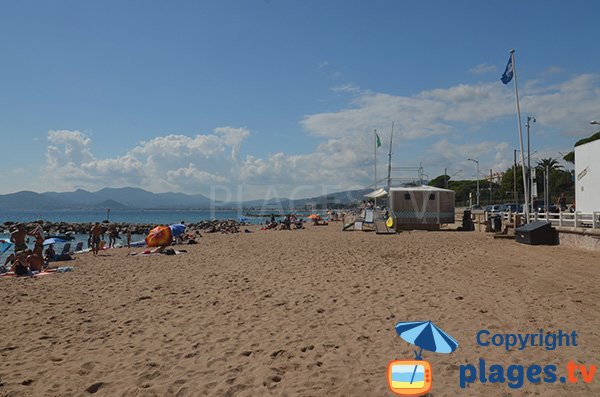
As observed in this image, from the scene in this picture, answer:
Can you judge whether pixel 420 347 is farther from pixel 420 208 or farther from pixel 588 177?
pixel 420 208

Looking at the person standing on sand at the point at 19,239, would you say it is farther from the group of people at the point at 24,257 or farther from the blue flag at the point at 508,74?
the blue flag at the point at 508,74

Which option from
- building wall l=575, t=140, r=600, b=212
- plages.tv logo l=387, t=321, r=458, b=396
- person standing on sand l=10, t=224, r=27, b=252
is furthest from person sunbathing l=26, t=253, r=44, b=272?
building wall l=575, t=140, r=600, b=212

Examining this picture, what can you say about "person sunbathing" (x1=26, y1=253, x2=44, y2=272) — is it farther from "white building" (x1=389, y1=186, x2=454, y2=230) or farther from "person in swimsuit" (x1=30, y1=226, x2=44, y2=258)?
"white building" (x1=389, y1=186, x2=454, y2=230)

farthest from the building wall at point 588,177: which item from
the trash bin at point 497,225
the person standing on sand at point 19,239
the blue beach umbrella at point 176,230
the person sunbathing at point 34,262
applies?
the person standing on sand at point 19,239

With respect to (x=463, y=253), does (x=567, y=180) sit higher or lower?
higher

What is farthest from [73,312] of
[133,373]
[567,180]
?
[567,180]

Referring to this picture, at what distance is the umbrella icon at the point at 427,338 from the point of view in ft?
12.2

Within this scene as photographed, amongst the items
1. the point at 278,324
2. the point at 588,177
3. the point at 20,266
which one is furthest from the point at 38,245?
the point at 588,177

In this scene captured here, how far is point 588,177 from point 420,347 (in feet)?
62.7

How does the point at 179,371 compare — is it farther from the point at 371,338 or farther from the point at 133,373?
the point at 371,338

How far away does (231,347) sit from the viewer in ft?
18.1

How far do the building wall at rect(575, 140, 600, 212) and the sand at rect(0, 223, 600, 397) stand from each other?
7641 mm

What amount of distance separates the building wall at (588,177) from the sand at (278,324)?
7.64 metres

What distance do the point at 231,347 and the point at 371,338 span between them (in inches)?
72.7
